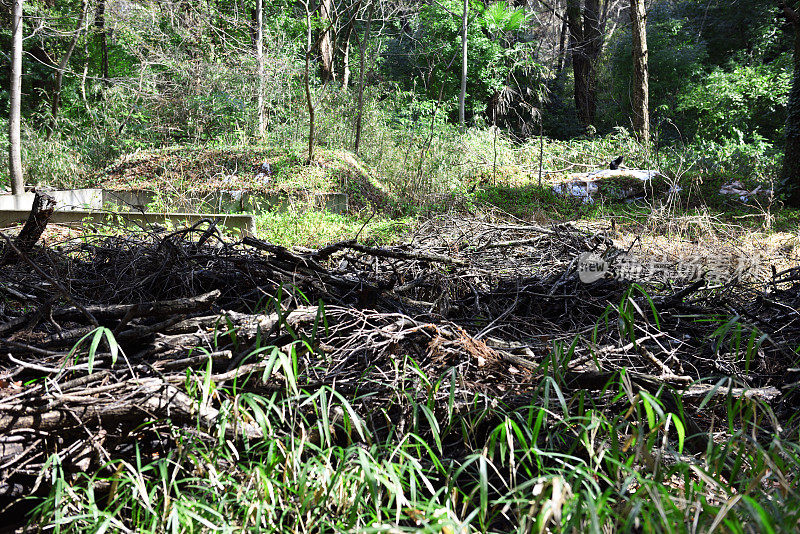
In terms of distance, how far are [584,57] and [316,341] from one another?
19.2m

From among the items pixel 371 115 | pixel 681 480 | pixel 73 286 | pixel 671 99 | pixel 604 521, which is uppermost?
pixel 671 99

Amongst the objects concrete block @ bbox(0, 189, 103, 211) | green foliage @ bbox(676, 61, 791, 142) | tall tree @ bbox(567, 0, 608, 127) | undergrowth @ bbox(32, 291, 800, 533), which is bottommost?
undergrowth @ bbox(32, 291, 800, 533)

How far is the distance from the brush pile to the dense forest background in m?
6.77

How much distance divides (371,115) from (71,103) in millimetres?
9463

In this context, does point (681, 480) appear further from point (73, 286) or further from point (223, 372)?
point (73, 286)

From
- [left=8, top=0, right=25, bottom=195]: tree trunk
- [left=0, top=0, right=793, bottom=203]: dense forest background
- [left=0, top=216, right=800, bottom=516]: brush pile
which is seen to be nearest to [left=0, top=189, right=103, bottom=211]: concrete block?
[left=8, top=0, right=25, bottom=195]: tree trunk

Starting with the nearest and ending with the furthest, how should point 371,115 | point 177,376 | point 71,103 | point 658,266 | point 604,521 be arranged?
point 604,521 → point 177,376 → point 658,266 → point 371,115 → point 71,103

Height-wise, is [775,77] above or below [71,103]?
above

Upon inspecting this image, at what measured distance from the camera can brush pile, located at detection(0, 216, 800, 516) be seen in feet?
4.42

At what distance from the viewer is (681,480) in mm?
1557

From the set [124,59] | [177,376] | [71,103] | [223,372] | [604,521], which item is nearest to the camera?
[604,521]

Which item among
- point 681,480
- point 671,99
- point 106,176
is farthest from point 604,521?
point 671,99

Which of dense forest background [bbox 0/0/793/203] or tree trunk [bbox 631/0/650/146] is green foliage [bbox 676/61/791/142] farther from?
tree trunk [bbox 631/0/650/146]

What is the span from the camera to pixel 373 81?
17.2 m
